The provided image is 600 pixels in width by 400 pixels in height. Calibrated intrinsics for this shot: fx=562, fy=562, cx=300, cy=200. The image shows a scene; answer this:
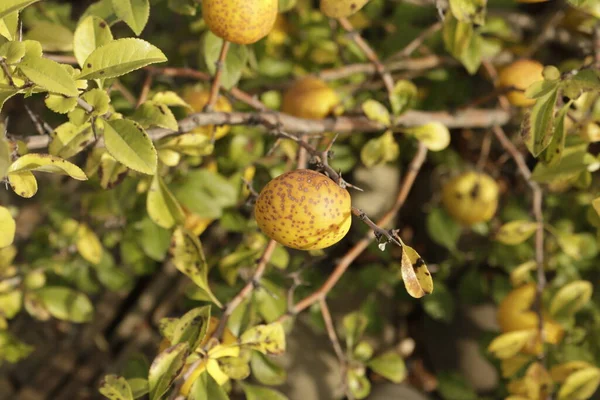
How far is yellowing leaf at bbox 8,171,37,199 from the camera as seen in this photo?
2.08 feet

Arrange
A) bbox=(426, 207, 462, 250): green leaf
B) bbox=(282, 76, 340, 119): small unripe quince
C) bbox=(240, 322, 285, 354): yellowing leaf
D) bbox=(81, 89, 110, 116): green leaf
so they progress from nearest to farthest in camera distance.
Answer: bbox=(81, 89, 110, 116): green leaf → bbox=(240, 322, 285, 354): yellowing leaf → bbox=(282, 76, 340, 119): small unripe quince → bbox=(426, 207, 462, 250): green leaf

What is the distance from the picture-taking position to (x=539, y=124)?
0.74 meters

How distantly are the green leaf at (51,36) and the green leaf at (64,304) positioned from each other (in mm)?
511

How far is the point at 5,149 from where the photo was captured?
0.53 metres

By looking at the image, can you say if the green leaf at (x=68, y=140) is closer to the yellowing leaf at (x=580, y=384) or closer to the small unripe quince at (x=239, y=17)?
the small unripe quince at (x=239, y=17)

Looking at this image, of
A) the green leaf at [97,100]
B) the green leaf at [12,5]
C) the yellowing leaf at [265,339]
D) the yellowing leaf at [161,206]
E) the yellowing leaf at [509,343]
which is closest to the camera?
the green leaf at [12,5]

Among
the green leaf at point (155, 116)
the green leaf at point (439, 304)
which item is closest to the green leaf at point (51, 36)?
the green leaf at point (155, 116)

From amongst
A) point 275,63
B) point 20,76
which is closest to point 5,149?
point 20,76

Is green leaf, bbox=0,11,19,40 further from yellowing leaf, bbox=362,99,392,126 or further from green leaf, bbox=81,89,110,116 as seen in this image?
yellowing leaf, bbox=362,99,392,126

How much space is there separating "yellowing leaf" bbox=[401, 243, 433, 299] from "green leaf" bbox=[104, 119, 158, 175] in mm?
305

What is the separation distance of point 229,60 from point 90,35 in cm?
25

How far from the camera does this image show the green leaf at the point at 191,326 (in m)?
0.74

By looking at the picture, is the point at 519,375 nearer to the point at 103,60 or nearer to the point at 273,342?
the point at 273,342

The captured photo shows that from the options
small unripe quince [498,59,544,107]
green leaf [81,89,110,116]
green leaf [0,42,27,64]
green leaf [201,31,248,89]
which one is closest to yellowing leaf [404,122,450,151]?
small unripe quince [498,59,544,107]
